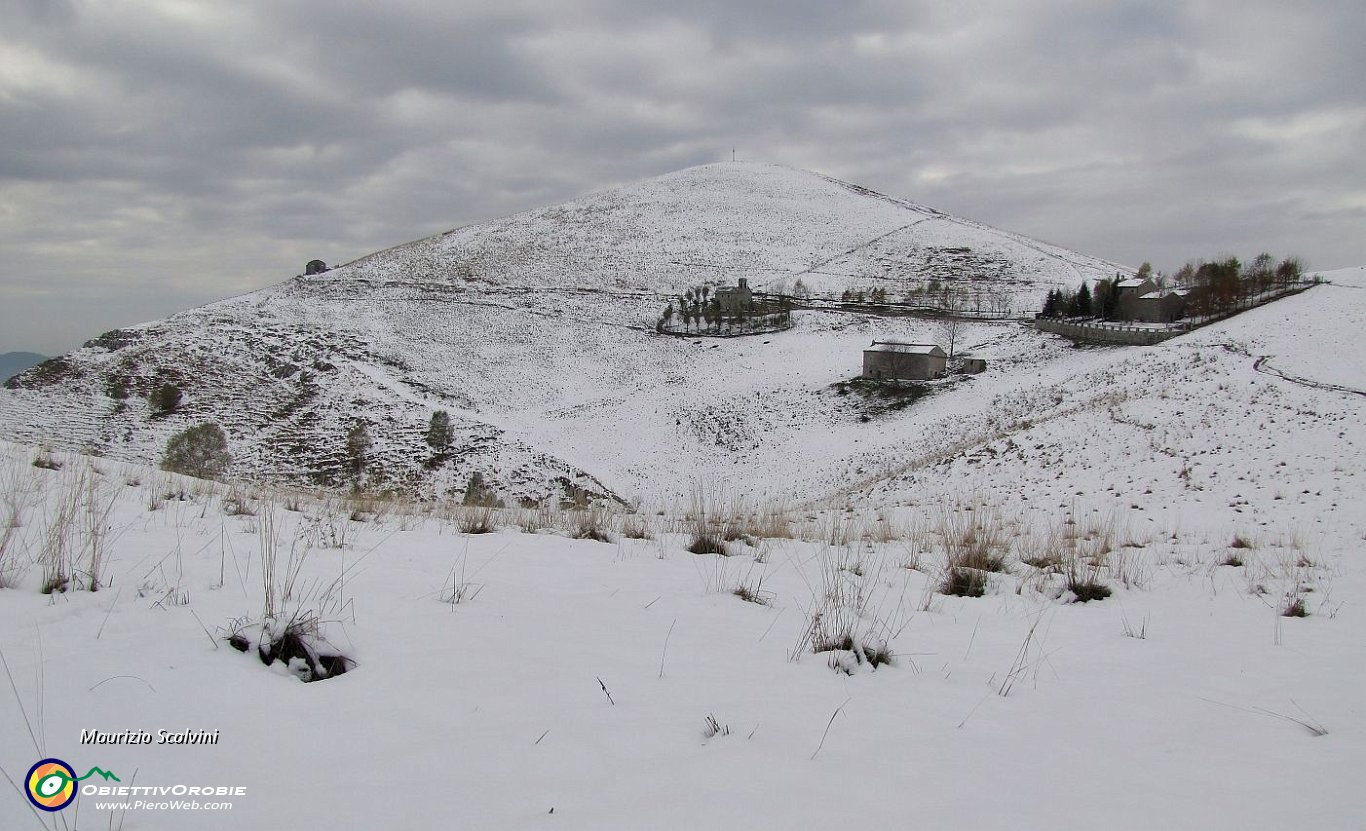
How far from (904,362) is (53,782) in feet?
168

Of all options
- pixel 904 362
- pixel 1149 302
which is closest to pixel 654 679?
pixel 904 362

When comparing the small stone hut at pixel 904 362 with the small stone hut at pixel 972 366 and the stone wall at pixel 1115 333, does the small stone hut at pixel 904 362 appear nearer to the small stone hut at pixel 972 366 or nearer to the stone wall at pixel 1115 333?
the small stone hut at pixel 972 366

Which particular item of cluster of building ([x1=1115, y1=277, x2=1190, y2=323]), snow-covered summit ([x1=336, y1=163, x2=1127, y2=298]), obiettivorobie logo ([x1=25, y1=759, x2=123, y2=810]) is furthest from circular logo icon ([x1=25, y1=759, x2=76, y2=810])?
snow-covered summit ([x1=336, y1=163, x2=1127, y2=298])

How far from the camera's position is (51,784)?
6.30 ft

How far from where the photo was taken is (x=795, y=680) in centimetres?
316

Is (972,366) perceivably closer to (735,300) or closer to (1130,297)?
(1130,297)

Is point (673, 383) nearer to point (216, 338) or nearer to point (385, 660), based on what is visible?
point (216, 338)

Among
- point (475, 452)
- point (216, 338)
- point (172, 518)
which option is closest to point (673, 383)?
point (475, 452)

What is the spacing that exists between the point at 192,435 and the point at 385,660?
37.0 meters

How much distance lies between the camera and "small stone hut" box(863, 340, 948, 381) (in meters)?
49.6

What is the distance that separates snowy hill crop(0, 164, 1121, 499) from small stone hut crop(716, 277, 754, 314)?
6171 millimetres

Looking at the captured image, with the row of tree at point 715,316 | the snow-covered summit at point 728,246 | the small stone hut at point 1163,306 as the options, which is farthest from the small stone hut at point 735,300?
the small stone hut at point 1163,306

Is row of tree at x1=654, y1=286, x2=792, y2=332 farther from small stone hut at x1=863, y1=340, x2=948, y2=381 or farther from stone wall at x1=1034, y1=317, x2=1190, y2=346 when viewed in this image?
stone wall at x1=1034, y1=317, x2=1190, y2=346

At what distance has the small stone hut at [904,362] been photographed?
49.6 m
